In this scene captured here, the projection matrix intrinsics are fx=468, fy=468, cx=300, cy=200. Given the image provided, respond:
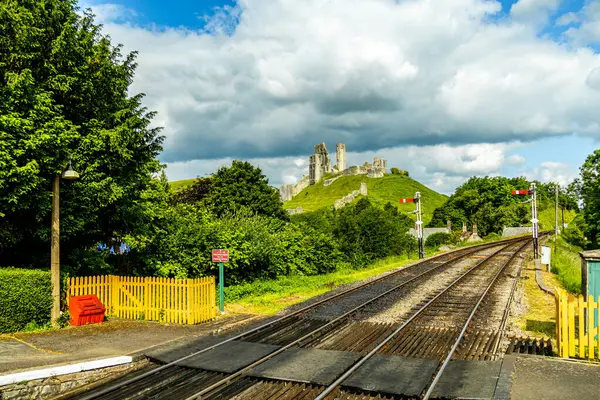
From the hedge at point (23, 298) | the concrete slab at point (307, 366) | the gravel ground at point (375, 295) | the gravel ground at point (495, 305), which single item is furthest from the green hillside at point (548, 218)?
the hedge at point (23, 298)

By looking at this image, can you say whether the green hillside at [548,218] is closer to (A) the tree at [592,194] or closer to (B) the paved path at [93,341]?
(A) the tree at [592,194]

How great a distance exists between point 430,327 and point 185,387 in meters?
6.92

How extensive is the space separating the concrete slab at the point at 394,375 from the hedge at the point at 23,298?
8.76 metres

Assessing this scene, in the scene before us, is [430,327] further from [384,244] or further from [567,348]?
[384,244]

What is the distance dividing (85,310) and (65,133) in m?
4.84

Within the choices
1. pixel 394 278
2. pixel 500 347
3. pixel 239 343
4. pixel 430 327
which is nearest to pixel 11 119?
pixel 239 343

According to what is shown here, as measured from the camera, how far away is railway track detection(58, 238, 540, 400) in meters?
7.68

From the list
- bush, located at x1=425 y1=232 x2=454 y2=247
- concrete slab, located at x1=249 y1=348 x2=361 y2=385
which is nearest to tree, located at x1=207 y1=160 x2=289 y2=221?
concrete slab, located at x1=249 y1=348 x2=361 y2=385

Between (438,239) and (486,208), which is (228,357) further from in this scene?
(486,208)

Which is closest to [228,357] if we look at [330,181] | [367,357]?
[367,357]

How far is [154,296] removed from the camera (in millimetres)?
13516

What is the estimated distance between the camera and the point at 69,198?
13930 millimetres

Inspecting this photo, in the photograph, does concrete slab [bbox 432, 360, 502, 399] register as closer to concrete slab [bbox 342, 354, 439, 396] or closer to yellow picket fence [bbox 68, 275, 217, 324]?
concrete slab [bbox 342, 354, 439, 396]

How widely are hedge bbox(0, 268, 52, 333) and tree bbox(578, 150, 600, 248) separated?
5119 centimetres
